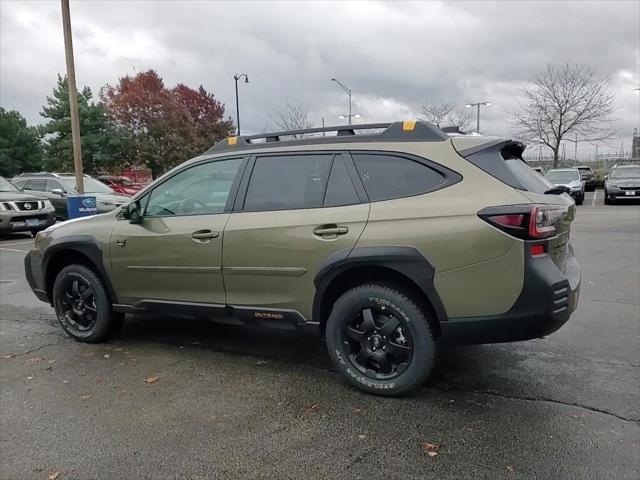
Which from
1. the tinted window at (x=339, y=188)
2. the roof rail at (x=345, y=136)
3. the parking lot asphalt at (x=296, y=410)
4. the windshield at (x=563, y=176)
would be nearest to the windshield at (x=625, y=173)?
the windshield at (x=563, y=176)

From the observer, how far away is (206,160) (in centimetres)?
429

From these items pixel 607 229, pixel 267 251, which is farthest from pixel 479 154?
pixel 607 229

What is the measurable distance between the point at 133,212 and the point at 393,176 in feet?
7.58

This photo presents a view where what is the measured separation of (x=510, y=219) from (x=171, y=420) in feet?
7.97

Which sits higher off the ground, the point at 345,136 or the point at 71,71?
the point at 71,71

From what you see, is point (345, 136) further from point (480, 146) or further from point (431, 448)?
point (431, 448)

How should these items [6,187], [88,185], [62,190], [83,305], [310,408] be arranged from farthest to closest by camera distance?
[88,185]
[62,190]
[6,187]
[83,305]
[310,408]

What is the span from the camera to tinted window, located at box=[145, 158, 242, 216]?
13.5ft

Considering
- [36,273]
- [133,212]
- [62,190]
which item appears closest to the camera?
[133,212]

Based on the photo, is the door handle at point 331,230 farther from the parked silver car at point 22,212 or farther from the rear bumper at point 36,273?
the parked silver car at point 22,212

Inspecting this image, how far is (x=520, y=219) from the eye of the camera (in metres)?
3.06

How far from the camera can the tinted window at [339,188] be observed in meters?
3.55

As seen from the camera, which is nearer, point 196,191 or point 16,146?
point 196,191

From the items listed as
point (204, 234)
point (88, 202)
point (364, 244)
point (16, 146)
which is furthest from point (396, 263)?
point (16, 146)
